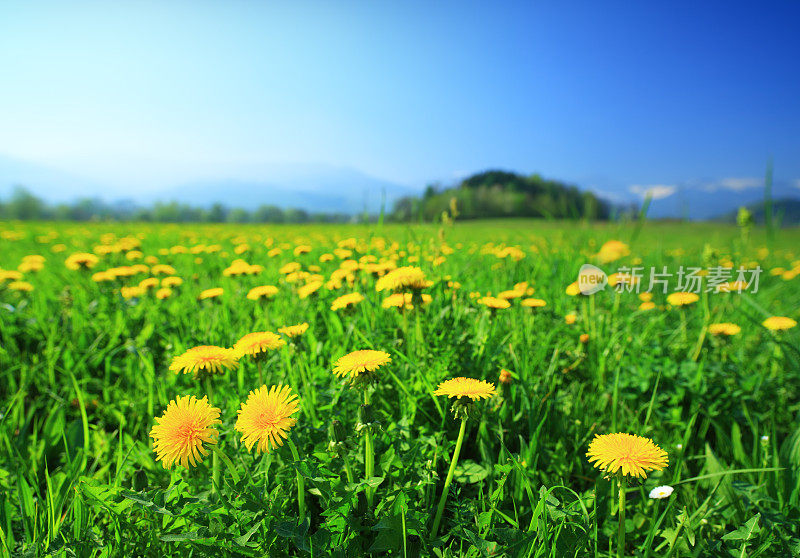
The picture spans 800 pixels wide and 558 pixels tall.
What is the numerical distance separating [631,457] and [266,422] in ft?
2.44

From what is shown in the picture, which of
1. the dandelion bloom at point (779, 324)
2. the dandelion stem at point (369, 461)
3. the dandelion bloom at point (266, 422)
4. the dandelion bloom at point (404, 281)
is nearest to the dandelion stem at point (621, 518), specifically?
the dandelion stem at point (369, 461)

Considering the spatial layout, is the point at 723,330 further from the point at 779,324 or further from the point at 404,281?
the point at 404,281

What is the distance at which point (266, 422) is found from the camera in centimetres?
83

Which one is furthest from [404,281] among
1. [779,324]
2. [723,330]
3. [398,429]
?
[779,324]

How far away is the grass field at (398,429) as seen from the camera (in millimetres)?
918

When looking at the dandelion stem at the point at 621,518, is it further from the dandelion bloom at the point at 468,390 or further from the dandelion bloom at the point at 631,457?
the dandelion bloom at the point at 468,390

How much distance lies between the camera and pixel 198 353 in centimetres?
106

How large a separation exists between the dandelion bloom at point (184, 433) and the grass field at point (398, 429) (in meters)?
0.01

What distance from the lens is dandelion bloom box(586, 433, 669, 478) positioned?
0.84 m

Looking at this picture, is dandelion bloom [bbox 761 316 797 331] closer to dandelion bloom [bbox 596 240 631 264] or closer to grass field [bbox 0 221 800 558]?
grass field [bbox 0 221 800 558]

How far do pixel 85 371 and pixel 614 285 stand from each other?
2593mm

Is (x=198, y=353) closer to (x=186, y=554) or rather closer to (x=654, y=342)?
(x=186, y=554)

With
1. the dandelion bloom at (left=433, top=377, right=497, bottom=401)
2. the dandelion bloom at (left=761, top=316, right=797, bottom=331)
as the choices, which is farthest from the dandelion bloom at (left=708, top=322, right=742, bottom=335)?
the dandelion bloom at (left=433, top=377, right=497, bottom=401)

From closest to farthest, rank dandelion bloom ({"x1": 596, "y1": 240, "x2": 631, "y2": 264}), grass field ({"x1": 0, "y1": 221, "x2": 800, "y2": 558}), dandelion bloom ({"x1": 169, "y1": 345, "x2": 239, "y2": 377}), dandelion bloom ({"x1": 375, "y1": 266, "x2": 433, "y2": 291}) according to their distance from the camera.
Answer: grass field ({"x1": 0, "y1": 221, "x2": 800, "y2": 558}) < dandelion bloom ({"x1": 169, "y1": 345, "x2": 239, "y2": 377}) < dandelion bloom ({"x1": 375, "y1": 266, "x2": 433, "y2": 291}) < dandelion bloom ({"x1": 596, "y1": 240, "x2": 631, "y2": 264})
